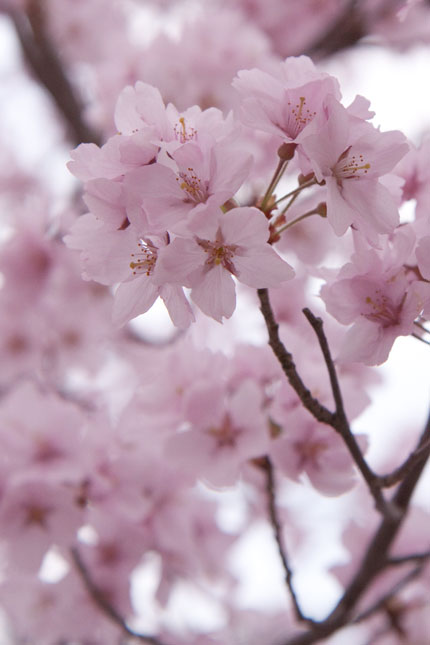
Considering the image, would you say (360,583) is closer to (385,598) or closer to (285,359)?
(385,598)

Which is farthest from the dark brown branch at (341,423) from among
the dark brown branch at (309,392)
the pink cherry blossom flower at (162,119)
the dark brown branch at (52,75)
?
the dark brown branch at (52,75)

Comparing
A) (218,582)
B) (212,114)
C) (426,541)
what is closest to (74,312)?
(218,582)

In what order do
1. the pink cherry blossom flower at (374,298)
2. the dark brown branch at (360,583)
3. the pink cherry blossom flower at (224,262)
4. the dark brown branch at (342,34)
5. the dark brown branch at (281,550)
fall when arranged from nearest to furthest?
the pink cherry blossom flower at (224,262) → the pink cherry blossom flower at (374,298) → the dark brown branch at (281,550) → the dark brown branch at (360,583) → the dark brown branch at (342,34)

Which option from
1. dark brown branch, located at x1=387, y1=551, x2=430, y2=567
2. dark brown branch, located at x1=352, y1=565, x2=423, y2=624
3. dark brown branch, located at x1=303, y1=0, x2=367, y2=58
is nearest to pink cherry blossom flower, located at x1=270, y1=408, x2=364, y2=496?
dark brown branch, located at x1=387, y1=551, x2=430, y2=567

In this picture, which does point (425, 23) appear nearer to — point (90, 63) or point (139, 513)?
point (90, 63)

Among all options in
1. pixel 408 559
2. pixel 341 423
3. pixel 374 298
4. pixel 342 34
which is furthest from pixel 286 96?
pixel 342 34

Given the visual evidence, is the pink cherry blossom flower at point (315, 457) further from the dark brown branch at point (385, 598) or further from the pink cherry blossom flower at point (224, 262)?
the pink cherry blossom flower at point (224, 262)

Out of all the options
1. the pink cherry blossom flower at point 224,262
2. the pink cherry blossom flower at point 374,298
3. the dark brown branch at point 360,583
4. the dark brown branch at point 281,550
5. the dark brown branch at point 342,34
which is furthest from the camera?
the dark brown branch at point 342,34
